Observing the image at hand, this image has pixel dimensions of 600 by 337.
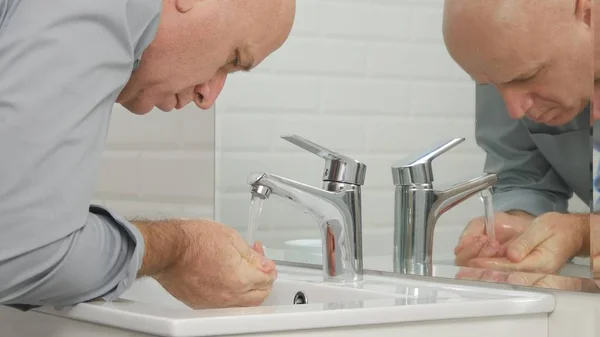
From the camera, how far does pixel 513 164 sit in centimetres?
132

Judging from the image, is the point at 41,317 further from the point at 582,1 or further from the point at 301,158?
the point at 582,1

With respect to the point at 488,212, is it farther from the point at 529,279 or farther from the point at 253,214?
the point at 253,214

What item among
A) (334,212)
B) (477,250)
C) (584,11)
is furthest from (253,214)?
(584,11)

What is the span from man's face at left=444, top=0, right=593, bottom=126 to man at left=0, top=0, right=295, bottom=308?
31 centimetres

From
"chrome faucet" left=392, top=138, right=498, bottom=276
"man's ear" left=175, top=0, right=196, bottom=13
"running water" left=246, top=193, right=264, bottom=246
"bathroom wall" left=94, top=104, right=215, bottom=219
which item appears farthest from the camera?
"bathroom wall" left=94, top=104, right=215, bottom=219

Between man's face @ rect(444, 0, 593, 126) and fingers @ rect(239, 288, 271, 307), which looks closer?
man's face @ rect(444, 0, 593, 126)

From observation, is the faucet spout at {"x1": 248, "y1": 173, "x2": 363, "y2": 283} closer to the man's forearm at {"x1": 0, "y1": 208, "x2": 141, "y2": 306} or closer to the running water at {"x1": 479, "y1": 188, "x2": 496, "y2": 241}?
the running water at {"x1": 479, "y1": 188, "x2": 496, "y2": 241}

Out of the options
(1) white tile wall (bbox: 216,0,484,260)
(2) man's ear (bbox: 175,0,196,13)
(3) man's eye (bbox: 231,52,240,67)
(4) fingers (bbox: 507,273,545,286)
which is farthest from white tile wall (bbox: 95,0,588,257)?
(2) man's ear (bbox: 175,0,196,13)

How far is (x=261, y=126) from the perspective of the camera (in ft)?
5.91

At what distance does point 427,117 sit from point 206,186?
2.15 ft

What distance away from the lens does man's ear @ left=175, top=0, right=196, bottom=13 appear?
4.22 ft

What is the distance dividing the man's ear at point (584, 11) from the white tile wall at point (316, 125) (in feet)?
0.68

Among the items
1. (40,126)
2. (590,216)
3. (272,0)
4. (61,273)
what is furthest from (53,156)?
(590,216)

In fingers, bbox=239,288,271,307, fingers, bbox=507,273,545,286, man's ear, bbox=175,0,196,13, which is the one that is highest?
man's ear, bbox=175,0,196,13
